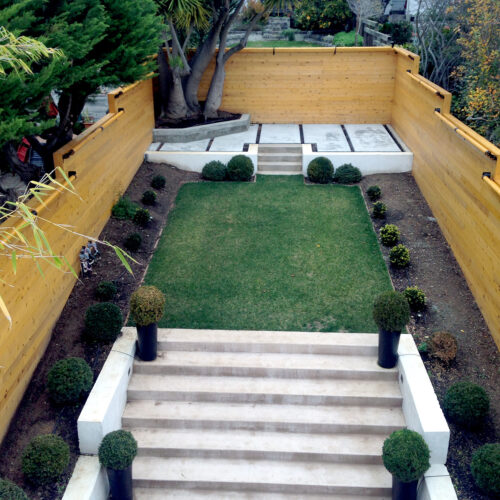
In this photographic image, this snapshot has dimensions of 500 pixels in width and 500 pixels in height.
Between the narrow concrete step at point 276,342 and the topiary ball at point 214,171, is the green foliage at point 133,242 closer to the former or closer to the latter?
the narrow concrete step at point 276,342

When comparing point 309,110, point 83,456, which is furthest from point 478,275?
point 309,110

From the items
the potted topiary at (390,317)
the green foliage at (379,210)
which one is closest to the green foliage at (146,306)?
the potted topiary at (390,317)

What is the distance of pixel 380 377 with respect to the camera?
27.2 ft

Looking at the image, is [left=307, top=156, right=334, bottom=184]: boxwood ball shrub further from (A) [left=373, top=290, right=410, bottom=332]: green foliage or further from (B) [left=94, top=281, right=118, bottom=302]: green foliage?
(A) [left=373, top=290, right=410, bottom=332]: green foliage

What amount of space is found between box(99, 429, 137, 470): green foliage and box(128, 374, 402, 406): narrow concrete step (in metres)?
1.42

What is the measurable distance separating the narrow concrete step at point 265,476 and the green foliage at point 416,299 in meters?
2.86

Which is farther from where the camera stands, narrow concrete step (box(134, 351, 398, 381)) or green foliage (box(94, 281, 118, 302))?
green foliage (box(94, 281, 118, 302))

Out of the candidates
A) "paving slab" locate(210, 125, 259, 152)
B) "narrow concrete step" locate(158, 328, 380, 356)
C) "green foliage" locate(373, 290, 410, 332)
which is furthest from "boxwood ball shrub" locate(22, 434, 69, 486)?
"paving slab" locate(210, 125, 259, 152)

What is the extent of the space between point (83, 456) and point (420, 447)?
4189 millimetres

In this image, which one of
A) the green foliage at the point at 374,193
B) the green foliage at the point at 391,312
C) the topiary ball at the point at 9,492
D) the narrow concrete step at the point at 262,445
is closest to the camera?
the topiary ball at the point at 9,492

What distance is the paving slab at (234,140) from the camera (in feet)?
52.9

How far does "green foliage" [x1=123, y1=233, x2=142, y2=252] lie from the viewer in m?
11.0

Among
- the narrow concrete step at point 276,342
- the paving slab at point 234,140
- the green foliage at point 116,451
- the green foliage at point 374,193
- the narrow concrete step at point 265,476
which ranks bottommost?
the narrow concrete step at point 265,476

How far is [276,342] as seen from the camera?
8.69 m
